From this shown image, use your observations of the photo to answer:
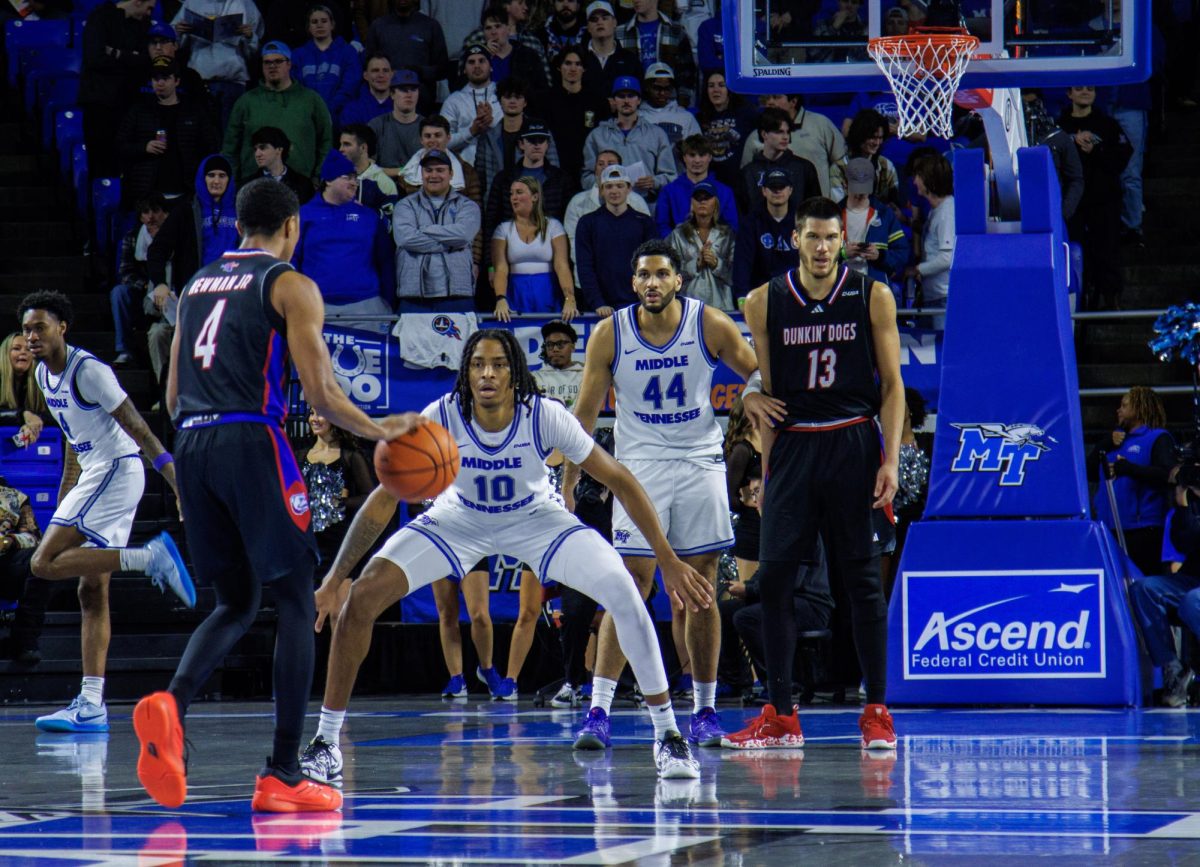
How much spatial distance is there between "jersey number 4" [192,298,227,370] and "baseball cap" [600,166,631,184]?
28.5 feet

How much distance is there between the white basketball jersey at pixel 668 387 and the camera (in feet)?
27.7

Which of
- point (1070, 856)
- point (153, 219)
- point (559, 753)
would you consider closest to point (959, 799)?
point (1070, 856)

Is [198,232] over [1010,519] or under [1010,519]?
over

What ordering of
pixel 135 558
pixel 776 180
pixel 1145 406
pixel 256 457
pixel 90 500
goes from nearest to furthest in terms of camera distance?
pixel 256 457
pixel 90 500
pixel 135 558
pixel 1145 406
pixel 776 180

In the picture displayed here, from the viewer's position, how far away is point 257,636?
1391 centimetres

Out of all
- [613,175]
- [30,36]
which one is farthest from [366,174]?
[30,36]

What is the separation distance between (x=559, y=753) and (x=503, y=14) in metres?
10.9

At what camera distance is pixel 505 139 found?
15812mm

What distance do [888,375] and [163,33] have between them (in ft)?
36.3

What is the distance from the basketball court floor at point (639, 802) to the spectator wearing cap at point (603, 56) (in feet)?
28.7

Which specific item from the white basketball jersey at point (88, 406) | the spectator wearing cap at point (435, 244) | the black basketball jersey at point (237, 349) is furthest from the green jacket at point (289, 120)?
the black basketball jersey at point (237, 349)

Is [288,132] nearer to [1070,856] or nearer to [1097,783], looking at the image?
[1097,783]

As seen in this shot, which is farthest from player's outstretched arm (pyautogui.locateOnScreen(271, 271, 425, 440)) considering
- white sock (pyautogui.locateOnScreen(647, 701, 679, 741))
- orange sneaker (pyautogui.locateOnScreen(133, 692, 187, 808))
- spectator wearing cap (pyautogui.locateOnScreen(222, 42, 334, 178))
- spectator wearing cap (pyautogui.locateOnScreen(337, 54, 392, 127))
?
spectator wearing cap (pyautogui.locateOnScreen(337, 54, 392, 127))

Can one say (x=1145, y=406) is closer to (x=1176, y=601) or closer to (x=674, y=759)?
(x=1176, y=601)
